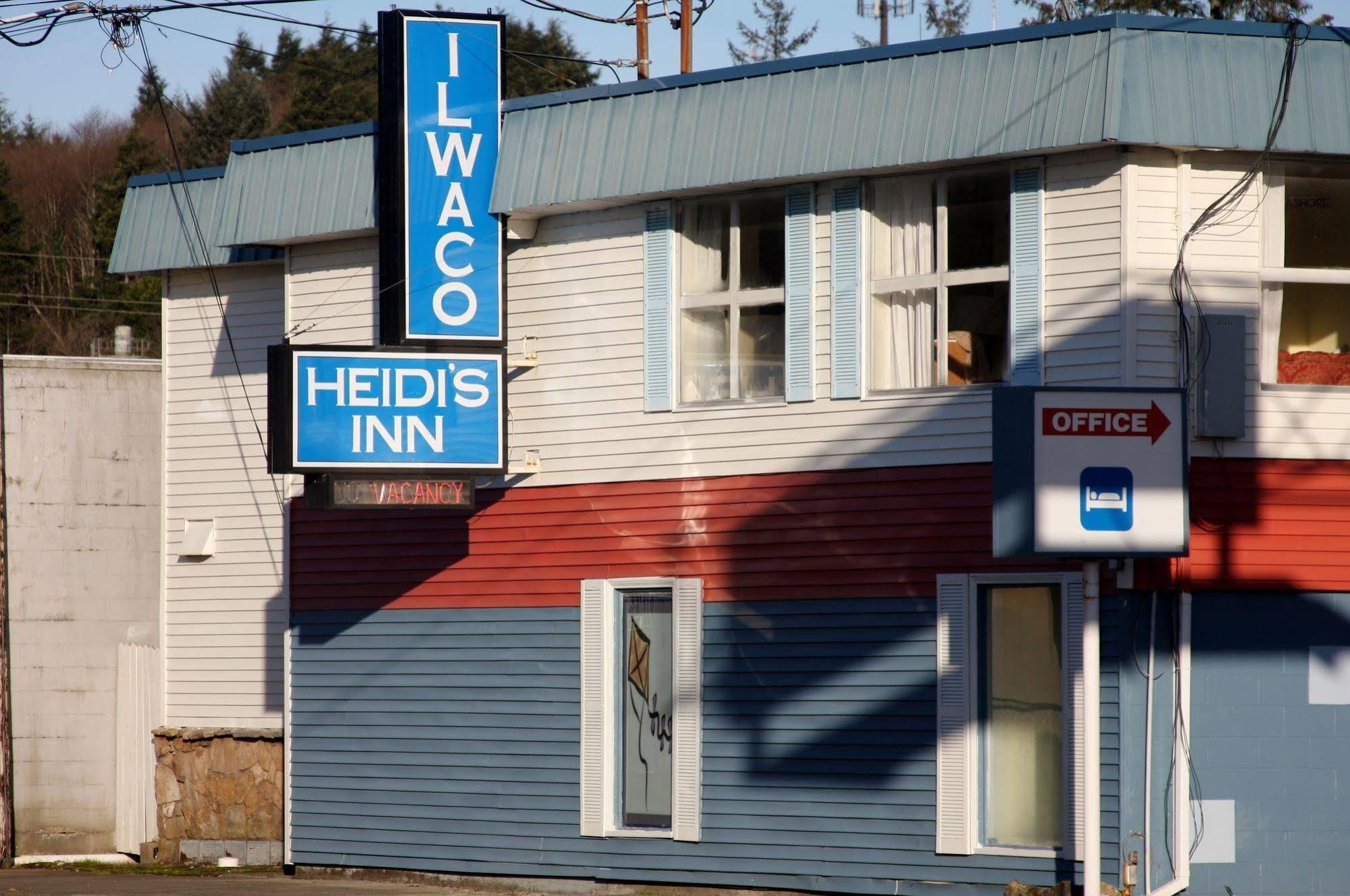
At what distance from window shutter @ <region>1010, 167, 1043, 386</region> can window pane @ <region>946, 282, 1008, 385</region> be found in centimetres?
23

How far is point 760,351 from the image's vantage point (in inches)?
563

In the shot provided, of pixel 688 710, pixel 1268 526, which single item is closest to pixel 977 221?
pixel 1268 526

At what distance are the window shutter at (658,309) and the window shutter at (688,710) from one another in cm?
162

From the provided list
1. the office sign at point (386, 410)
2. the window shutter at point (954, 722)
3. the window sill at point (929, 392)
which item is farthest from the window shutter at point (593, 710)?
the window shutter at point (954, 722)

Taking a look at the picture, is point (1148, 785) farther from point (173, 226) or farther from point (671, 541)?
point (173, 226)

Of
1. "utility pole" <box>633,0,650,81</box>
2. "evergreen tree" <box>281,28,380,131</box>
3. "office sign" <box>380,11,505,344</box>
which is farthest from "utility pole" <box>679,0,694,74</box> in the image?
"evergreen tree" <box>281,28,380,131</box>

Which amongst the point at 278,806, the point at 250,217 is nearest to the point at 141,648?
the point at 278,806

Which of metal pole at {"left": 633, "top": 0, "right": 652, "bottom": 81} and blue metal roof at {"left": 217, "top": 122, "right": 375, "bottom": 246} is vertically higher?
metal pole at {"left": 633, "top": 0, "right": 652, "bottom": 81}

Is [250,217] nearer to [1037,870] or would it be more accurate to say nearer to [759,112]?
[759,112]

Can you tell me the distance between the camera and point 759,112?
45.3 ft

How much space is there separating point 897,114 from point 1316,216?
3.23 metres

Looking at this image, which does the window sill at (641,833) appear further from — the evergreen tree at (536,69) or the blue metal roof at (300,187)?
the evergreen tree at (536,69)

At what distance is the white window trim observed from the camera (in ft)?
46.5

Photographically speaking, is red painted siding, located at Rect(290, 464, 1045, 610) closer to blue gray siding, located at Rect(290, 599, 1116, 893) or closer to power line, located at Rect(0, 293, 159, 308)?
blue gray siding, located at Rect(290, 599, 1116, 893)
